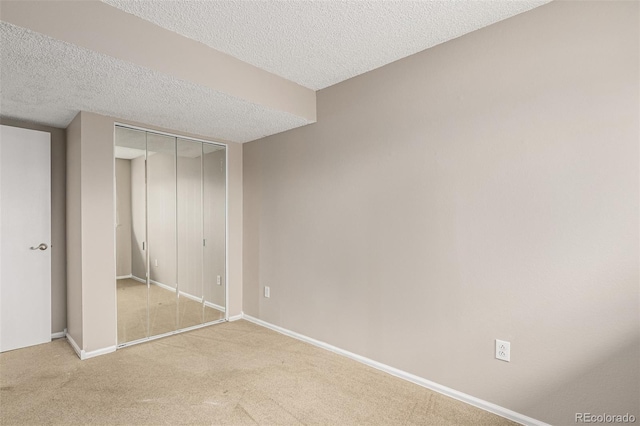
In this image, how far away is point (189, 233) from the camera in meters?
3.49

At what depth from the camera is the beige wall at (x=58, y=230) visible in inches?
126

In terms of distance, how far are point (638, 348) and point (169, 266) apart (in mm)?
3579

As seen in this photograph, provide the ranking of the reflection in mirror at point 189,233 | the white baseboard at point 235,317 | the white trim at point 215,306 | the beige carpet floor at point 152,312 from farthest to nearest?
1. the white baseboard at point 235,317
2. the white trim at point 215,306
3. the reflection in mirror at point 189,233
4. the beige carpet floor at point 152,312

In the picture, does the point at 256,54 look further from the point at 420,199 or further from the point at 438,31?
the point at 420,199

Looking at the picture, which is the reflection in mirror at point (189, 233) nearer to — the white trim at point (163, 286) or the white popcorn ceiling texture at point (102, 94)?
the white trim at point (163, 286)

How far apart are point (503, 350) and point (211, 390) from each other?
194 cm

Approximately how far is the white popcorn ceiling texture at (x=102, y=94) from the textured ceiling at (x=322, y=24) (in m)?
0.35

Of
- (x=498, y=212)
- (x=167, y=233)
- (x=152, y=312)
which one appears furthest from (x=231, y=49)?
(x=152, y=312)

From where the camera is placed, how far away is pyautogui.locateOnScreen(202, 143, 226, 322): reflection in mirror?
3.63 metres

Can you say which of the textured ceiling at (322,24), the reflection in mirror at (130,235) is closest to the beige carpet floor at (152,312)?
the reflection in mirror at (130,235)

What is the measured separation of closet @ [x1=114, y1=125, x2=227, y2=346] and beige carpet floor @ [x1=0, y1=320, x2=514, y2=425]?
43 centimetres

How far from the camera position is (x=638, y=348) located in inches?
61.2

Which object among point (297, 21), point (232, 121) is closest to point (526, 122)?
point (297, 21)

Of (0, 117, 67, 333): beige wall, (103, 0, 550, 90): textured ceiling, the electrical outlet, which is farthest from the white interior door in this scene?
the electrical outlet
